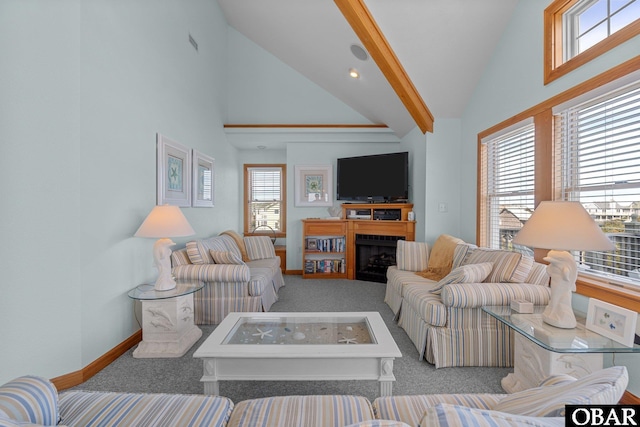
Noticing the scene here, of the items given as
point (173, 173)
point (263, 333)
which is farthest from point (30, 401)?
point (173, 173)

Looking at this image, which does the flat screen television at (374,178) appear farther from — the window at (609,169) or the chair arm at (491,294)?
the chair arm at (491,294)

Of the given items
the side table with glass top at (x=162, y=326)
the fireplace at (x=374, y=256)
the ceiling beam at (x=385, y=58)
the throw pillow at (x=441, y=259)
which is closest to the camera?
the side table with glass top at (x=162, y=326)

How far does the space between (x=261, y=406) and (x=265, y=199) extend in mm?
4998

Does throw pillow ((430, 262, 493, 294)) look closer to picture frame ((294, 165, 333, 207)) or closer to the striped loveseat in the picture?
the striped loveseat

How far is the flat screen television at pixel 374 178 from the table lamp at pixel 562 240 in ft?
9.53

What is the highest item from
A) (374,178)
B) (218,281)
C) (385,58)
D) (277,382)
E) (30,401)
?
(385,58)

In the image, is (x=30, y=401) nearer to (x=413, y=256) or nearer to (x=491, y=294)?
(x=491, y=294)

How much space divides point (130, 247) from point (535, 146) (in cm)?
367

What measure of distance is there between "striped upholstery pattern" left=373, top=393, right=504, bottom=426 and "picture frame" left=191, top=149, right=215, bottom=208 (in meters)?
3.35

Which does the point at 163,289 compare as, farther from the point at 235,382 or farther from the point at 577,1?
the point at 577,1

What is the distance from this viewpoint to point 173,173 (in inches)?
129

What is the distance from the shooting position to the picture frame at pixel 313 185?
533 centimetres

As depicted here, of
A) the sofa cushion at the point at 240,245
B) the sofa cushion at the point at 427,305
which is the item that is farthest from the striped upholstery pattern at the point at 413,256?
the sofa cushion at the point at 240,245

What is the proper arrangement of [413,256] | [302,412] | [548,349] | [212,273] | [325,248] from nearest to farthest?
1. [302,412]
2. [548,349]
3. [212,273]
4. [413,256]
5. [325,248]
